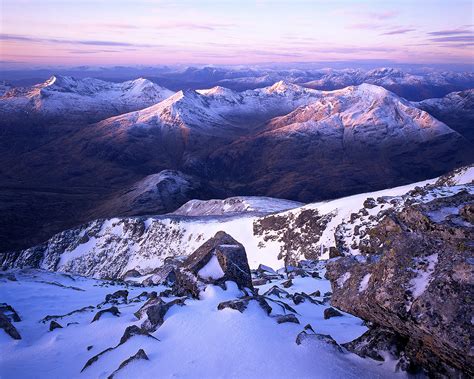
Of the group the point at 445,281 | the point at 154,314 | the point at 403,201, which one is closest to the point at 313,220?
the point at 403,201

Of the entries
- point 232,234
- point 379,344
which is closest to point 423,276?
point 379,344

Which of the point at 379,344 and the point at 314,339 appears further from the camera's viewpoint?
the point at 314,339

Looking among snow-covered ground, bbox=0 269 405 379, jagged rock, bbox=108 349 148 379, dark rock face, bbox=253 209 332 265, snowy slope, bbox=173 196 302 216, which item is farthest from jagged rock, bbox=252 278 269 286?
snowy slope, bbox=173 196 302 216

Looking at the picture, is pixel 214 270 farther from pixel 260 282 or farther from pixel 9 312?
pixel 9 312

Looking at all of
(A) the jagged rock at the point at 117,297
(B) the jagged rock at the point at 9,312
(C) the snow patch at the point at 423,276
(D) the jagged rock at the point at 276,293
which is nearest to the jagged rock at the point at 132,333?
(C) the snow patch at the point at 423,276

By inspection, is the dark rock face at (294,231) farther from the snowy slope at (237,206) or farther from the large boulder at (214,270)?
the large boulder at (214,270)

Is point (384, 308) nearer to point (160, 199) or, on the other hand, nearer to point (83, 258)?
point (83, 258)
